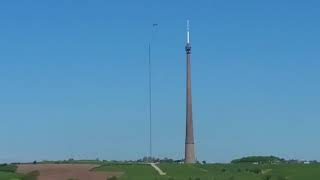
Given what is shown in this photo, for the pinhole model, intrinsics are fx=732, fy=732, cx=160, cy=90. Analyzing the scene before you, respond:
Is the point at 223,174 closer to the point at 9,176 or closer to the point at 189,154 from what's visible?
the point at 9,176

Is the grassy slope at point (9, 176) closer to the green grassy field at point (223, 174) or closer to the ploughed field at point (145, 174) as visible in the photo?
the ploughed field at point (145, 174)

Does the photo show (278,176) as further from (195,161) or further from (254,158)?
(254,158)

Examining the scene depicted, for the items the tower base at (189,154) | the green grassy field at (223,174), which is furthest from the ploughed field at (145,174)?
the tower base at (189,154)

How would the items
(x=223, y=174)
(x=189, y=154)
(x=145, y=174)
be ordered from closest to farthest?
(x=145, y=174), (x=223, y=174), (x=189, y=154)

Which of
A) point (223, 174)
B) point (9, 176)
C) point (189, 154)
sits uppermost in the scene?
point (189, 154)

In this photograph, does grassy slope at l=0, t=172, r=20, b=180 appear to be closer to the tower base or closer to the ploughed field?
the ploughed field

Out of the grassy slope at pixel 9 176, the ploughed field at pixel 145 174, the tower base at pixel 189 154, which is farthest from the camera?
the tower base at pixel 189 154

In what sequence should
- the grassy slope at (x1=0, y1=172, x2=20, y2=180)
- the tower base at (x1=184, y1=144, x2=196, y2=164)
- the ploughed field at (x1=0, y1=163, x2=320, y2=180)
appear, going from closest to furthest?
the grassy slope at (x1=0, y1=172, x2=20, y2=180) → the ploughed field at (x1=0, y1=163, x2=320, y2=180) → the tower base at (x1=184, y1=144, x2=196, y2=164)

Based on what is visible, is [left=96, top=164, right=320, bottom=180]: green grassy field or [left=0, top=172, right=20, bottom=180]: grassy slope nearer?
[left=0, top=172, right=20, bottom=180]: grassy slope

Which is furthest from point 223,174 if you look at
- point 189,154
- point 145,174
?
point 189,154

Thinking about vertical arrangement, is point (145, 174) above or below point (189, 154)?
below

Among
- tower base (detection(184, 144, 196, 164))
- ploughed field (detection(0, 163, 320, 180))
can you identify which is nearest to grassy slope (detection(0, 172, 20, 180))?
ploughed field (detection(0, 163, 320, 180))

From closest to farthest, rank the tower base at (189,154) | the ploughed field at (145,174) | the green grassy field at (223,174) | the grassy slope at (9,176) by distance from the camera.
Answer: the grassy slope at (9,176)
the green grassy field at (223,174)
the ploughed field at (145,174)
the tower base at (189,154)

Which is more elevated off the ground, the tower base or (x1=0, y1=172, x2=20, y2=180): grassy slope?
the tower base
